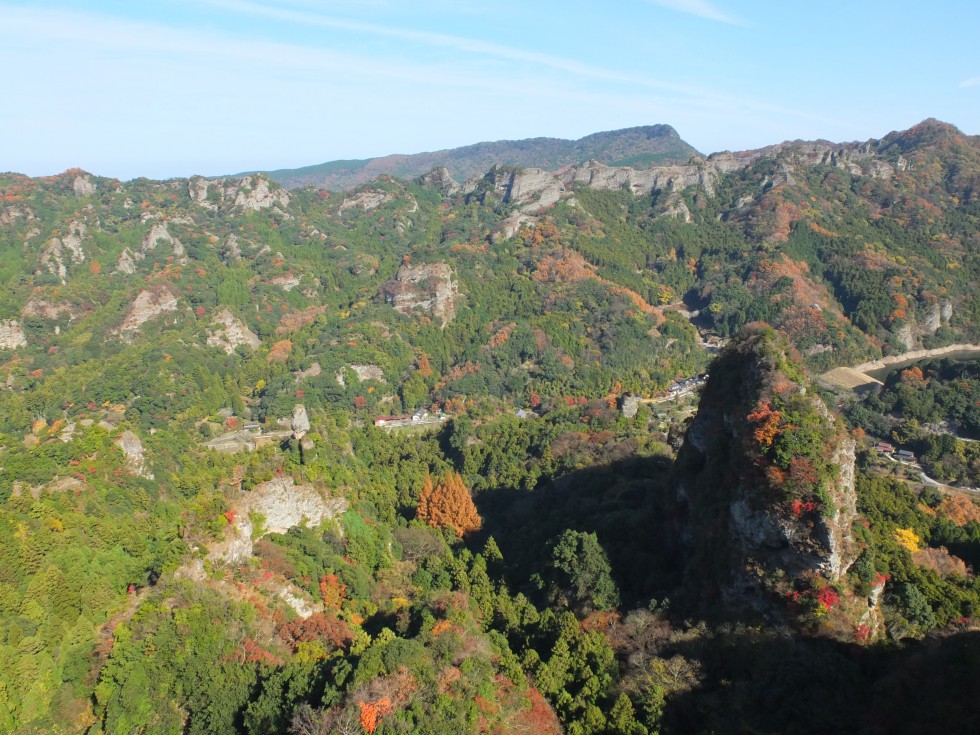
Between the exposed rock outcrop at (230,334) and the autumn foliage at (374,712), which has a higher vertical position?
the exposed rock outcrop at (230,334)

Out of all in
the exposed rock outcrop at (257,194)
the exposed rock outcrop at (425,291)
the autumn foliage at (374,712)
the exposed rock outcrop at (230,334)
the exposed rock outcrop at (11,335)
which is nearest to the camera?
the autumn foliage at (374,712)

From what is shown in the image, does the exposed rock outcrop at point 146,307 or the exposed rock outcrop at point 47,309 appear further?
the exposed rock outcrop at point 146,307

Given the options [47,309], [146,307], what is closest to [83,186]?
[47,309]

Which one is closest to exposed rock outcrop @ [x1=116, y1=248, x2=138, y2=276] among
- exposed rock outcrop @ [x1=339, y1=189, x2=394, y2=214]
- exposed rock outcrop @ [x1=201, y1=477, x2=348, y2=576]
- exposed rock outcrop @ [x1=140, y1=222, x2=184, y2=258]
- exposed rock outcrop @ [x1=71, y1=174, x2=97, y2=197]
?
exposed rock outcrop @ [x1=140, y1=222, x2=184, y2=258]

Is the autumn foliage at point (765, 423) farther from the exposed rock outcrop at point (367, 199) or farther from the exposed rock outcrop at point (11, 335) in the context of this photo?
the exposed rock outcrop at point (367, 199)

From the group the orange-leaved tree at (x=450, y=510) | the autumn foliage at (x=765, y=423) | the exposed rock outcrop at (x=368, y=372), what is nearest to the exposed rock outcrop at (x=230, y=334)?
the exposed rock outcrop at (x=368, y=372)

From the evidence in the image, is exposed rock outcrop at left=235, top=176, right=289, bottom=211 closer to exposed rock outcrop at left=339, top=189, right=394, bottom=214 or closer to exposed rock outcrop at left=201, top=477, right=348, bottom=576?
exposed rock outcrop at left=339, top=189, right=394, bottom=214

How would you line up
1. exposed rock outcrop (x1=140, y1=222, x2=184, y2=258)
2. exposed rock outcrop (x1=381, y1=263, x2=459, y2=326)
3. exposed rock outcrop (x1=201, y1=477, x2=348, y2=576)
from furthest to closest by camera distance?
exposed rock outcrop (x1=140, y1=222, x2=184, y2=258) < exposed rock outcrop (x1=381, y1=263, x2=459, y2=326) < exposed rock outcrop (x1=201, y1=477, x2=348, y2=576)
